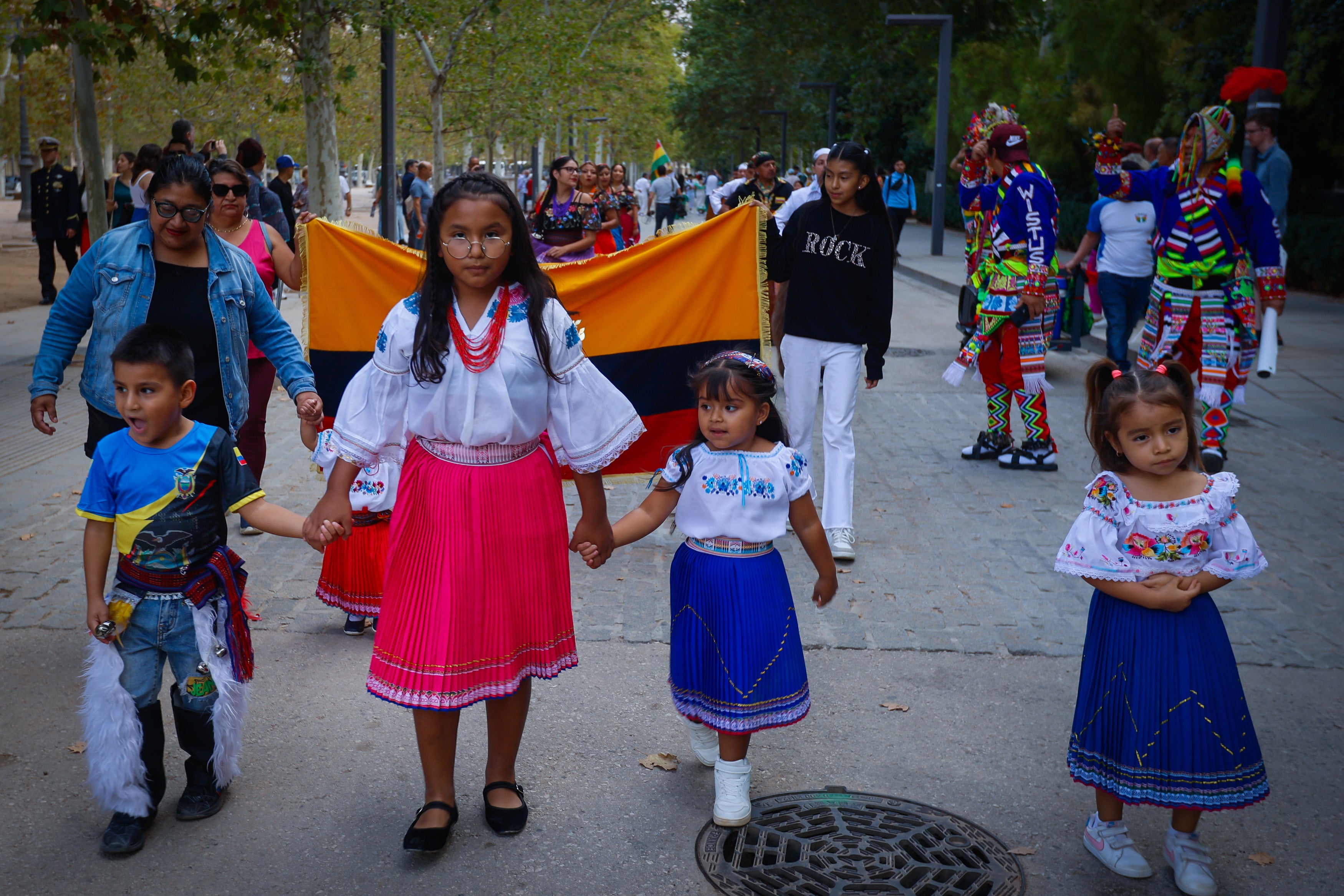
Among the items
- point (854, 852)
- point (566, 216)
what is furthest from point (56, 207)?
point (854, 852)

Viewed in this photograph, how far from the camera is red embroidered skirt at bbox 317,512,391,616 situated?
16.6ft

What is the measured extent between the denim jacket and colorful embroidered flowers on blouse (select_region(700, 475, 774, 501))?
156 centimetres

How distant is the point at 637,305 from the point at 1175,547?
3276 millimetres

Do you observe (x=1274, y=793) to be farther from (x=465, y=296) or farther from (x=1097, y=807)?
(x=465, y=296)

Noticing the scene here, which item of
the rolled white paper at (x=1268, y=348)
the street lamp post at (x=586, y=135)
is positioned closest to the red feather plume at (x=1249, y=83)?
the rolled white paper at (x=1268, y=348)

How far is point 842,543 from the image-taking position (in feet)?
20.9

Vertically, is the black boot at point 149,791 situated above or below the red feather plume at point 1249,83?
below

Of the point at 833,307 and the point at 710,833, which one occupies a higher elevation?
the point at 833,307

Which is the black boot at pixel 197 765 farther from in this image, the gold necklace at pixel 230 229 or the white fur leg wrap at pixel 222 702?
the gold necklace at pixel 230 229

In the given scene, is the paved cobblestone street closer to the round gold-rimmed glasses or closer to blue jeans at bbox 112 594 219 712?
blue jeans at bbox 112 594 219 712

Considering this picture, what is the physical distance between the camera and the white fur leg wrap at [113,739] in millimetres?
3535

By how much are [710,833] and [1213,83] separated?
21005mm

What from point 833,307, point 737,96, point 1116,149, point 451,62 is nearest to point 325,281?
point 833,307

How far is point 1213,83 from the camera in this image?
21.2 metres
